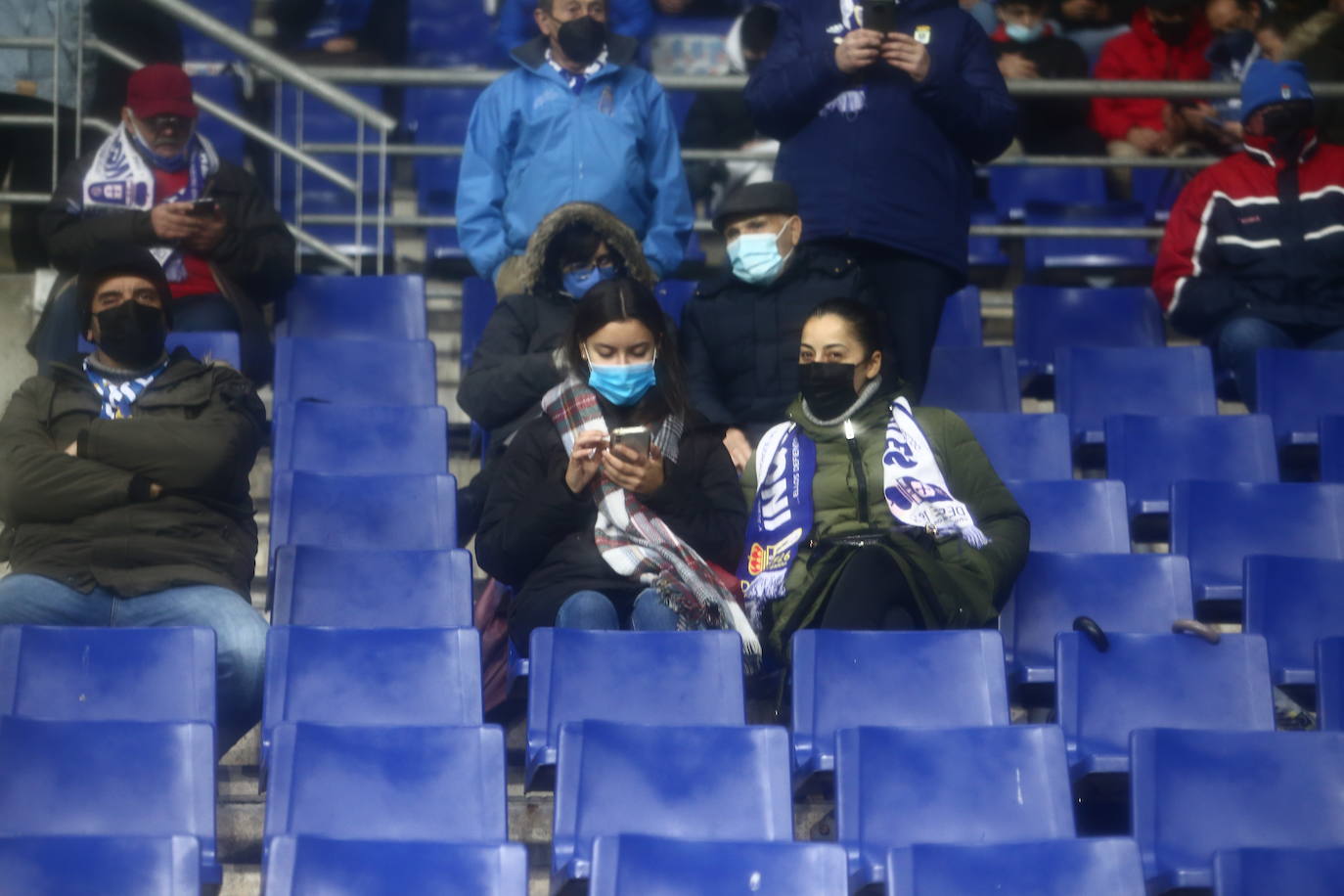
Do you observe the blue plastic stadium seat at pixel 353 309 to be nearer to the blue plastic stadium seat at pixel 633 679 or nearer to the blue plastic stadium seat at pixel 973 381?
the blue plastic stadium seat at pixel 973 381

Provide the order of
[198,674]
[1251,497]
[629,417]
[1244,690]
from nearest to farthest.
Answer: [198,674]
[1244,690]
[629,417]
[1251,497]

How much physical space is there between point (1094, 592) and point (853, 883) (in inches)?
50.5

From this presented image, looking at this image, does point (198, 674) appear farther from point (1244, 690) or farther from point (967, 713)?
point (1244, 690)

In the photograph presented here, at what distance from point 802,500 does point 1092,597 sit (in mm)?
693

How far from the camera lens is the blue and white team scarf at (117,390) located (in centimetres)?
443

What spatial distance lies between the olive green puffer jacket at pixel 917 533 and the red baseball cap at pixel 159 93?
188 cm

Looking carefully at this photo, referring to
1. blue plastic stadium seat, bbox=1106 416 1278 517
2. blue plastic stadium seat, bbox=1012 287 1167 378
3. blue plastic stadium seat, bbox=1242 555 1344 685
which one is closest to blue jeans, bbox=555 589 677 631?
blue plastic stadium seat, bbox=1242 555 1344 685

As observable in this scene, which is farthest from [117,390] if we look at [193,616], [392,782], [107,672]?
[392,782]

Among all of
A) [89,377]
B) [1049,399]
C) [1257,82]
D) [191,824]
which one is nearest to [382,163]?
[89,377]

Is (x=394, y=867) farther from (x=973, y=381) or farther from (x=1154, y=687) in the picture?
(x=973, y=381)

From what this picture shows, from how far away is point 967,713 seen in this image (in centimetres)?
396

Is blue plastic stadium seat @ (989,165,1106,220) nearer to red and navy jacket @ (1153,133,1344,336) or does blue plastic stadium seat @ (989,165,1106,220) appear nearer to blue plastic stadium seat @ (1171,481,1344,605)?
red and navy jacket @ (1153,133,1344,336)

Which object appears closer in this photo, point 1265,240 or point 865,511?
point 865,511

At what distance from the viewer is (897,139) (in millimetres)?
5094
